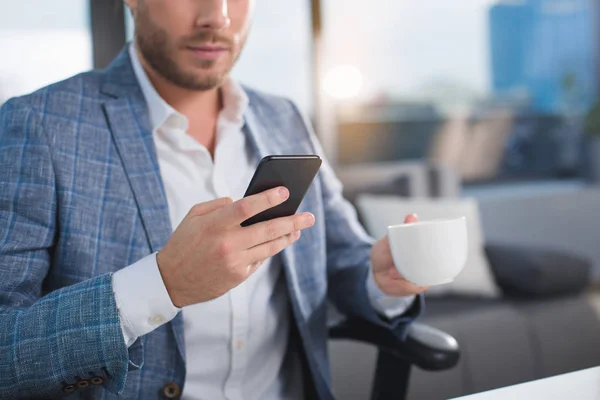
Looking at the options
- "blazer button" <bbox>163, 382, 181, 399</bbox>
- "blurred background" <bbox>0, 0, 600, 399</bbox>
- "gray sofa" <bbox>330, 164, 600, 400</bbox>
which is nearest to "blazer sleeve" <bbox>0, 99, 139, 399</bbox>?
"blazer button" <bbox>163, 382, 181, 399</bbox>

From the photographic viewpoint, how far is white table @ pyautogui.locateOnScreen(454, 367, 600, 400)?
712 millimetres

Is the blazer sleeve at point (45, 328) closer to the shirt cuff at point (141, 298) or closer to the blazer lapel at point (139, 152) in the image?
the shirt cuff at point (141, 298)

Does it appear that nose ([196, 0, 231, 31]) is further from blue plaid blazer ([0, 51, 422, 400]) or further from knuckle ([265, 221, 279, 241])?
knuckle ([265, 221, 279, 241])

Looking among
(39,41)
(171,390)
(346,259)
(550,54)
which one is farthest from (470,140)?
(171,390)

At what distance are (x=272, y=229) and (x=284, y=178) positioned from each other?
0.06m

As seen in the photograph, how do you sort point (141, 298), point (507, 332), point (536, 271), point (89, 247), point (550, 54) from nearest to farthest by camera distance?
point (141, 298), point (89, 247), point (507, 332), point (536, 271), point (550, 54)

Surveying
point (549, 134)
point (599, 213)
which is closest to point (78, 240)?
point (599, 213)

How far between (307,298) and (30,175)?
543 millimetres

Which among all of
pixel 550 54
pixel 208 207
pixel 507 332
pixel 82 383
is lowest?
pixel 507 332

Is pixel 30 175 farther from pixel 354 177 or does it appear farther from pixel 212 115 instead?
pixel 354 177

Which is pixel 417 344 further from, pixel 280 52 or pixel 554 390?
pixel 280 52

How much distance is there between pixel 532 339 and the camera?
8.02 feet

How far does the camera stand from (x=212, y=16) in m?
1.05

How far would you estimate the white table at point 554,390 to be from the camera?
0.71 meters
